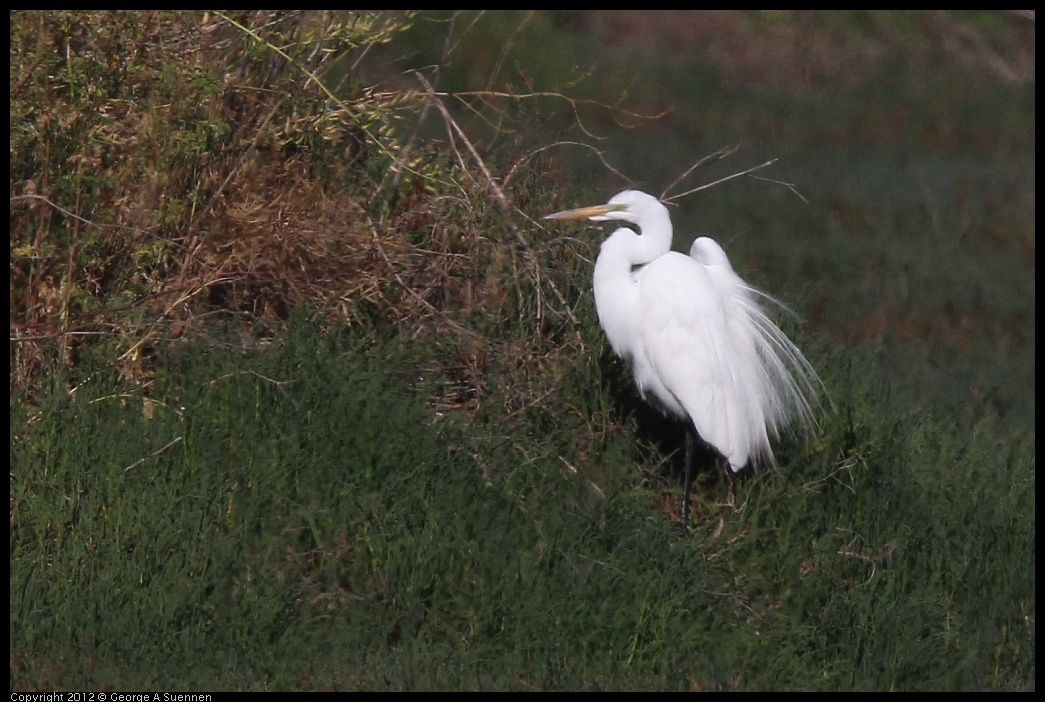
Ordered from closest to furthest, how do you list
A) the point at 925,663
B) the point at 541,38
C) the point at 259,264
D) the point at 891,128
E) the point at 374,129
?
the point at 925,663
the point at 259,264
the point at 374,129
the point at 891,128
the point at 541,38

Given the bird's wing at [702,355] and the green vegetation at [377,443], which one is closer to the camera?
the green vegetation at [377,443]

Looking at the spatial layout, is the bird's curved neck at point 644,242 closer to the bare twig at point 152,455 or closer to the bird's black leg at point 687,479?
the bird's black leg at point 687,479

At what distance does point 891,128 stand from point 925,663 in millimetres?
6727

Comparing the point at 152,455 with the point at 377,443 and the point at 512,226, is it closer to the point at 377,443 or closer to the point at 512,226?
the point at 377,443

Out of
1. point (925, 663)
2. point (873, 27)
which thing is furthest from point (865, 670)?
point (873, 27)

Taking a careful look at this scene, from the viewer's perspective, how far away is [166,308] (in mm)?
4148

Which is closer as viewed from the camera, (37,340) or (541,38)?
(37,340)

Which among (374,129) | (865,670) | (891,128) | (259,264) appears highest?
(374,129)

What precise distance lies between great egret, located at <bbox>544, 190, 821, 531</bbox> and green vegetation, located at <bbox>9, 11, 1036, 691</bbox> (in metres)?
0.15

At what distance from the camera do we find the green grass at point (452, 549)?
3.32 meters

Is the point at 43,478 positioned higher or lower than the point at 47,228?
lower

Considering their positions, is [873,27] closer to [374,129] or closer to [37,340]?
[374,129]

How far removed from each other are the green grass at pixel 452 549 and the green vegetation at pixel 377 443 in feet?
0.03

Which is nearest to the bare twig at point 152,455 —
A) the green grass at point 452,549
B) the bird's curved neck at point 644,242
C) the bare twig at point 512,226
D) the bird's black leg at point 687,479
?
the green grass at point 452,549
